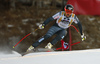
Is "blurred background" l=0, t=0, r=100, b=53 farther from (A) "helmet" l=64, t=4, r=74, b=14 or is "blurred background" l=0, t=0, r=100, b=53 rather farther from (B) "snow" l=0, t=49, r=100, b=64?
(B) "snow" l=0, t=49, r=100, b=64

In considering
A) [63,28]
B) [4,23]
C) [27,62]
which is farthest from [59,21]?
[4,23]

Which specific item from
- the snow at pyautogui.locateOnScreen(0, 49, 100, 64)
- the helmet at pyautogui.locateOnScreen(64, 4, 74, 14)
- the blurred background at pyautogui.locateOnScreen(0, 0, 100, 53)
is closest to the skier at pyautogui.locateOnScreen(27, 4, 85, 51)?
the helmet at pyautogui.locateOnScreen(64, 4, 74, 14)

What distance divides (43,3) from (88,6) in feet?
5.09

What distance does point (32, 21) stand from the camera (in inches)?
126

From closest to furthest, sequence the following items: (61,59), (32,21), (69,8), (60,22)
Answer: (61,59), (69,8), (60,22), (32,21)

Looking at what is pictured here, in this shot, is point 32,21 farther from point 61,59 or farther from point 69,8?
point 61,59

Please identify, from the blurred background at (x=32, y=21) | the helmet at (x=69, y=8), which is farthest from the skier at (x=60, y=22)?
the blurred background at (x=32, y=21)

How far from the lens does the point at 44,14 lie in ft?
11.0

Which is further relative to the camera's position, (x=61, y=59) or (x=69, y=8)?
(x=69, y=8)

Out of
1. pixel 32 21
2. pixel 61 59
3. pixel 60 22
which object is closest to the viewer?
pixel 61 59

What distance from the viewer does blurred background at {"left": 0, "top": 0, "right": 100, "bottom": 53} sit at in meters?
2.50

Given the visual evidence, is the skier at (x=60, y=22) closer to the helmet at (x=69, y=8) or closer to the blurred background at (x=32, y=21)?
the helmet at (x=69, y=8)

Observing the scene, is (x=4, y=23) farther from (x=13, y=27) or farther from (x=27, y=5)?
(x=27, y=5)

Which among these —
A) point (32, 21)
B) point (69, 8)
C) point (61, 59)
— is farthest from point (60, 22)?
point (32, 21)
